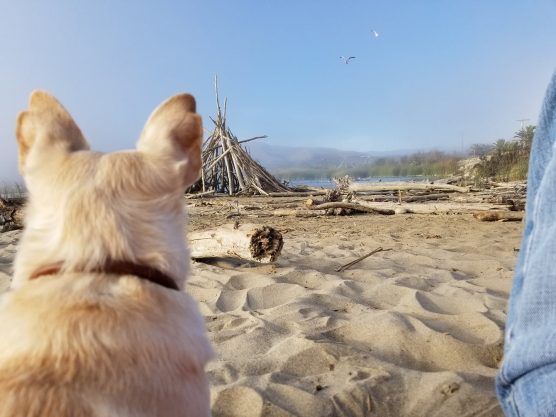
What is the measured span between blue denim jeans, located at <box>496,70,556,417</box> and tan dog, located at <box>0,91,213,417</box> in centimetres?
90

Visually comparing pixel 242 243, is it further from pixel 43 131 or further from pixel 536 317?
pixel 536 317

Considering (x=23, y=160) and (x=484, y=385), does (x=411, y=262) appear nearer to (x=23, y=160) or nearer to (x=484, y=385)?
(x=484, y=385)

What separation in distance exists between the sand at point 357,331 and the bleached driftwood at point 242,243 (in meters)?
0.15

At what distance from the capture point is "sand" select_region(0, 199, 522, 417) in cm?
229

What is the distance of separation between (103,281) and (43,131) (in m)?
0.60

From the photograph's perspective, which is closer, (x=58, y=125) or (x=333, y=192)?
(x=58, y=125)

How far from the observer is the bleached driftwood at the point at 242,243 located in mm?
4934

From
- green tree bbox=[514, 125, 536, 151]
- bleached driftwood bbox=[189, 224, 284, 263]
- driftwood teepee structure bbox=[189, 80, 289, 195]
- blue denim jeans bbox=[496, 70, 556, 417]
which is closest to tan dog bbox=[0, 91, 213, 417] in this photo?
blue denim jeans bbox=[496, 70, 556, 417]

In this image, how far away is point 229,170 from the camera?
1947cm

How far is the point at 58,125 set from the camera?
169 centimetres

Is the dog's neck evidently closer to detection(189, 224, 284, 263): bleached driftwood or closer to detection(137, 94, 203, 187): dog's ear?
detection(137, 94, 203, 187): dog's ear

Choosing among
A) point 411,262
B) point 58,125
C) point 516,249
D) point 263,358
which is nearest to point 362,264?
point 411,262

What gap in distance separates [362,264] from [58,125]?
13.1 feet

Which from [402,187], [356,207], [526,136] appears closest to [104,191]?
[356,207]
